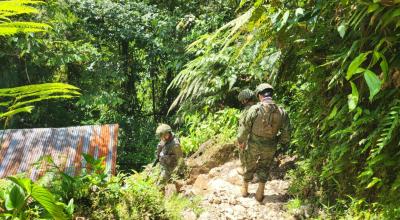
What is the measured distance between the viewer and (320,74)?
433cm

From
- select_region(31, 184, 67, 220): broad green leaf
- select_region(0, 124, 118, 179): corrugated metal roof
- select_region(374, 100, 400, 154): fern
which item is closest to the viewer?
select_region(31, 184, 67, 220): broad green leaf

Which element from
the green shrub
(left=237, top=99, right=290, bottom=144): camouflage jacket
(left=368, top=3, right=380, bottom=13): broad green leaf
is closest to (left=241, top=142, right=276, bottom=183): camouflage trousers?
(left=237, top=99, right=290, bottom=144): camouflage jacket

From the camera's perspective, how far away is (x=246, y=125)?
5387mm

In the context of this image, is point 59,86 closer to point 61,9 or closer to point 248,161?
point 248,161

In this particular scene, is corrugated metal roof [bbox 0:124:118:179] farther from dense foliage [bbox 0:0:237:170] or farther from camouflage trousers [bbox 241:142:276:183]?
dense foliage [bbox 0:0:237:170]

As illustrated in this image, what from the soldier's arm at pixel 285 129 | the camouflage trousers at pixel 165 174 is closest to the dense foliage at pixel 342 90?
the soldier's arm at pixel 285 129

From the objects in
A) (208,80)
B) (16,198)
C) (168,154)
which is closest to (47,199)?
(16,198)

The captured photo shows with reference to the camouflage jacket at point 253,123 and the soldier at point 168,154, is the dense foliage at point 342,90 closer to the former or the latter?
the camouflage jacket at point 253,123

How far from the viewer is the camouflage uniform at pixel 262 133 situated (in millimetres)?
5230

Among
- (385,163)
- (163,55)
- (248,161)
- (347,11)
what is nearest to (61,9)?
(163,55)

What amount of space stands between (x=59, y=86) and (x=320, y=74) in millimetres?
3320

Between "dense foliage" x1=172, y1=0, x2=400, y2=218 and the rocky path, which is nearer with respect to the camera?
"dense foliage" x1=172, y1=0, x2=400, y2=218

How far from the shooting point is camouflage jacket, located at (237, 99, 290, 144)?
5.24m

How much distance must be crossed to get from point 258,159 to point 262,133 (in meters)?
0.39
